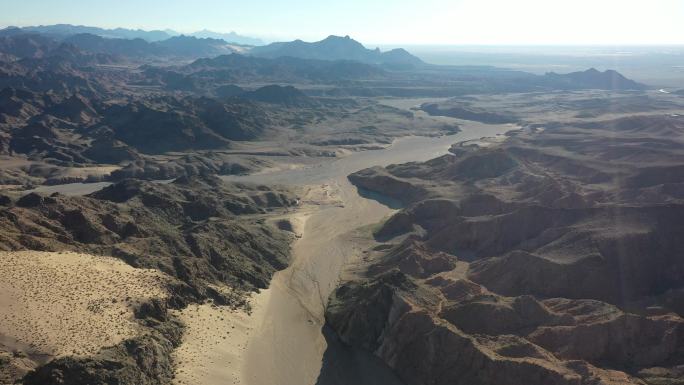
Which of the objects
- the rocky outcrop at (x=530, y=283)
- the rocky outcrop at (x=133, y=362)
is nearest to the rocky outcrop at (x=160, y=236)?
the rocky outcrop at (x=133, y=362)

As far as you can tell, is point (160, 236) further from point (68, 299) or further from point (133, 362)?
point (133, 362)

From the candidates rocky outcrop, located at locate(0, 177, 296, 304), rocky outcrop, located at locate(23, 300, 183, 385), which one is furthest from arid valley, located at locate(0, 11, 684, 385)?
rocky outcrop, located at locate(0, 177, 296, 304)

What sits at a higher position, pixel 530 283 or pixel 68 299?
pixel 68 299

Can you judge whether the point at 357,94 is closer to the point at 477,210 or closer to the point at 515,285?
the point at 477,210

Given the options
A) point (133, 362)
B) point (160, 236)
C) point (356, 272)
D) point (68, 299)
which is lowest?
point (356, 272)

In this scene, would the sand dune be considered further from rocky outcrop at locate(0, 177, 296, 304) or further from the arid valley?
rocky outcrop at locate(0, 177, 296, 304)

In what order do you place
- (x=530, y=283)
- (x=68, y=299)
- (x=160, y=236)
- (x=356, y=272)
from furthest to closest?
(x=356, y=272) → (x=160, y=236) → (x=530, y=283) → (x=68, y=299)

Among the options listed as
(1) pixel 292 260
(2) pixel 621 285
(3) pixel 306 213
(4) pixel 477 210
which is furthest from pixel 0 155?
(2) pixel 621 285

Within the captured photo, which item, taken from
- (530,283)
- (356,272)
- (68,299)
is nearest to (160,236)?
(68,299)

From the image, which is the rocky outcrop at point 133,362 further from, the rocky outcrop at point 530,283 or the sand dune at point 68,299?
the rocky outcrop at point 530,283

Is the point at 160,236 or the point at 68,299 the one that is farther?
the point at 160,236

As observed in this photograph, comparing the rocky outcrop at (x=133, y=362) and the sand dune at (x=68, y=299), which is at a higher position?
the sand dune at (x=68, y=299)
